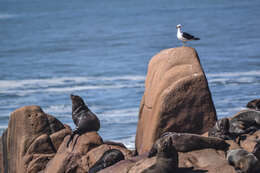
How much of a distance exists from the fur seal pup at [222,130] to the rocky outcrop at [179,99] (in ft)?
3.02

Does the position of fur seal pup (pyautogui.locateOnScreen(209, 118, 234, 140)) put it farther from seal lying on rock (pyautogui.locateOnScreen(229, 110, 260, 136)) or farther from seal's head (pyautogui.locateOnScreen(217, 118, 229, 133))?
seal lying on rock (pyautogui.locateOnScreen(229, 110, 260, 136))

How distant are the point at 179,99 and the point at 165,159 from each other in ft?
10.4

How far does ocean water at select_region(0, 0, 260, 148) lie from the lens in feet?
104

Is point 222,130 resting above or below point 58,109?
above

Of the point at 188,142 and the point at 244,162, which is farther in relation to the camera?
the point at 188,142

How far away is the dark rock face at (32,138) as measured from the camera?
15.8m

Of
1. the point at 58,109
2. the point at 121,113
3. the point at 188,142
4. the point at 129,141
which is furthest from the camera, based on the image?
the point at 58,109

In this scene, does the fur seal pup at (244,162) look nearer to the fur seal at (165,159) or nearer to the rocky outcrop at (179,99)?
the fur seal at (165,159)

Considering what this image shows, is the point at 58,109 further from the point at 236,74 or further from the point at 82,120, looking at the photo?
the point at 82,120

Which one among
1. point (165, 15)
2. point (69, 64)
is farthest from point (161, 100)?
point (165, 15)

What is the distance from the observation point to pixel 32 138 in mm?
16172

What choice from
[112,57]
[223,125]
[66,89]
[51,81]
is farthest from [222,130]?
[112,57]

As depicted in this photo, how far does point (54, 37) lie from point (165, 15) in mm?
22883

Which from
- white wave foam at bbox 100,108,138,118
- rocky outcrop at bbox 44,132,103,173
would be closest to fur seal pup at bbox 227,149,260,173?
rocky outcrop at bbox 44,132,103,173
